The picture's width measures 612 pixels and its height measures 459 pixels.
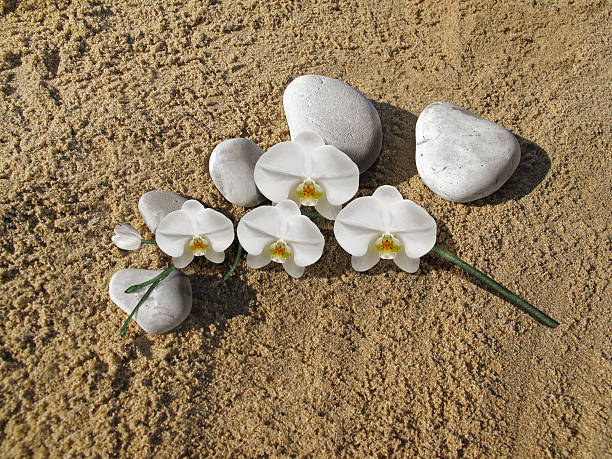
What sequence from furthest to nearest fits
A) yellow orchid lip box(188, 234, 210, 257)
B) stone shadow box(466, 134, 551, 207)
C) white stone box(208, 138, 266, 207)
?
stone shadow box(466, 134, 551, 207) → white stone box(208, 138, 266, 207) → yellow orchid lip box(188, 234, 210, 257)

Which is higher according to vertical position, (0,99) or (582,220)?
(0,99)

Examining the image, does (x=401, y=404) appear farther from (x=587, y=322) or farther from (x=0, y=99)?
(x=0, y=99)

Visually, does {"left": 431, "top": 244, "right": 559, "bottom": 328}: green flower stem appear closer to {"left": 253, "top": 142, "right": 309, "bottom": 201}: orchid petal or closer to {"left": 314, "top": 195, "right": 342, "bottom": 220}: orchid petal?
{"left": 314, "top": 195, "right": 342, "bottom": 220}: orchid petal

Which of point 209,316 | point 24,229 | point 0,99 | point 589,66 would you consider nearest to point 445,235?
point 209,316

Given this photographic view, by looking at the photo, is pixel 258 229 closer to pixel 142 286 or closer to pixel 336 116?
pixel 142 286

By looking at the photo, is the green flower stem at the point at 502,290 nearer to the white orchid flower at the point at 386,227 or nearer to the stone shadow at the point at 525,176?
the white orchid flower at the point at 386,227

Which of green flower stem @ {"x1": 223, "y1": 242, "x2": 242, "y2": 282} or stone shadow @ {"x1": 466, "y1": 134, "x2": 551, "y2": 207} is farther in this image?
stone shadow @ {"x1": 466, "y1": 134, "x2": 551, "y2": 207}

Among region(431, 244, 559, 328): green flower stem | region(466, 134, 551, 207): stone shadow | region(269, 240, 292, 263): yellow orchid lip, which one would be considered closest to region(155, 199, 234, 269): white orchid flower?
region(269, 240, 292, 263): yellow orchid lip
